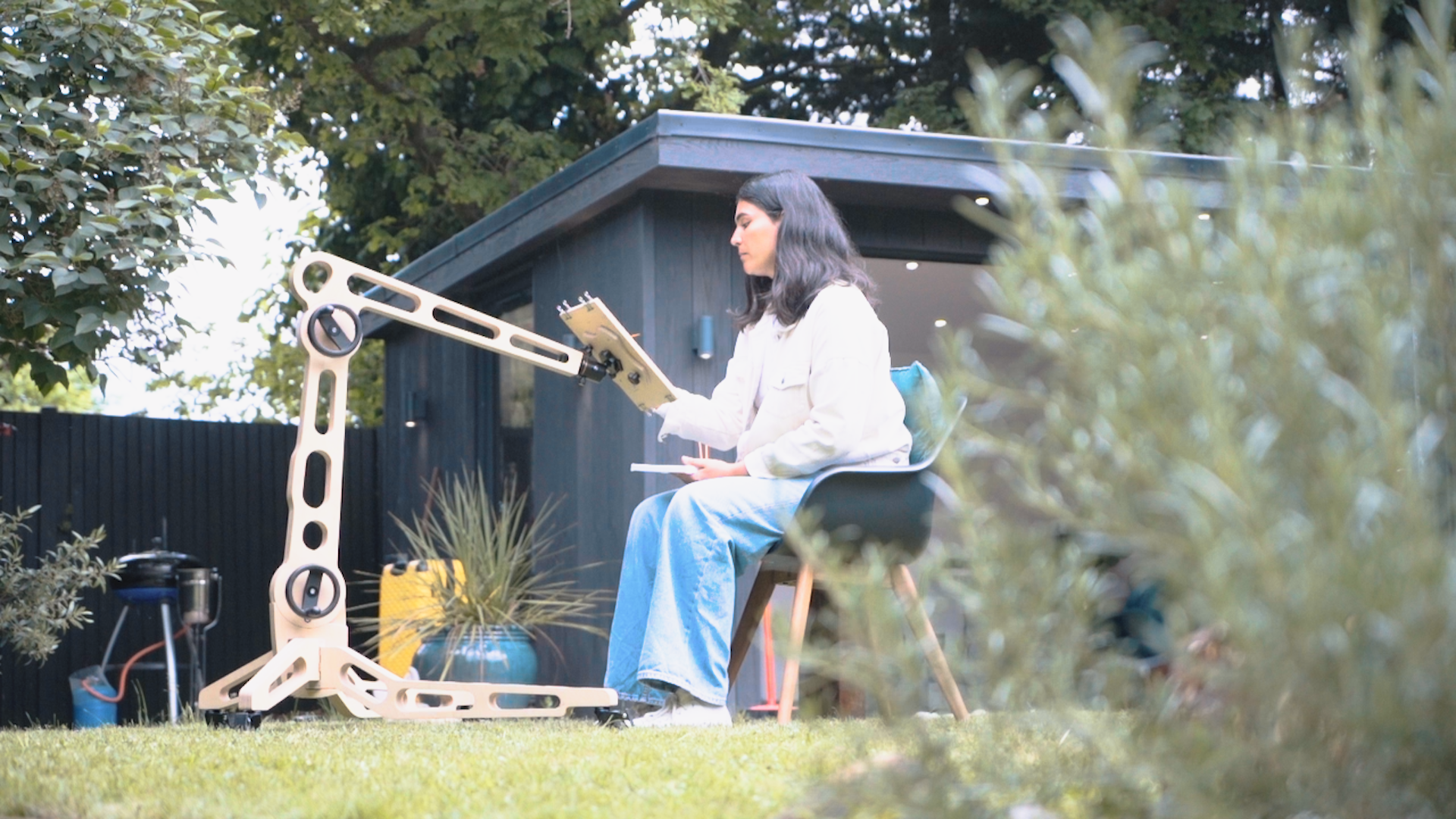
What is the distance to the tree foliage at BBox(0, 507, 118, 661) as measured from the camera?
21.6 ft

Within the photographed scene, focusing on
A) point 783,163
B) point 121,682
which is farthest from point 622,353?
point 121,682

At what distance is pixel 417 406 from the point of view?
860 centimetres

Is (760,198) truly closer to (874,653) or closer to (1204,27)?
(874,653)

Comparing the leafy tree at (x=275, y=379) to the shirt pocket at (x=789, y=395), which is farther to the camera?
the leafy tree at (x=275, y=379)

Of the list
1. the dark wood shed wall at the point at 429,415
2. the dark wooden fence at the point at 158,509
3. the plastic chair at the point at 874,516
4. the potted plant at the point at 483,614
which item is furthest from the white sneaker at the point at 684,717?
the dark wooden fence at the point at 158,509

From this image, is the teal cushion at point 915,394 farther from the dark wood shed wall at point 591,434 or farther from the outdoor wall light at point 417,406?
the outdoor wall light at point 417,406

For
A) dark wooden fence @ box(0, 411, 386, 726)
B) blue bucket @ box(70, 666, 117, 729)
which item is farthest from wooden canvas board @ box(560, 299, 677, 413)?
blue bucket @ box(70, 666, 117, 729)

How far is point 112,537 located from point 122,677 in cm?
115

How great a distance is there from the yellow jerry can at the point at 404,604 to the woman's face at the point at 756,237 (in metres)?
2.18

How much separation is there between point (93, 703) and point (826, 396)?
6.00 m

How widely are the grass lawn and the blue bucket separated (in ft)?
16.7

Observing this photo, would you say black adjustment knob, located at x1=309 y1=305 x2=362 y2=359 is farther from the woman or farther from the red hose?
the red hose

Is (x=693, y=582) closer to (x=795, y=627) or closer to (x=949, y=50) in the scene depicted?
(x=795, y=627)

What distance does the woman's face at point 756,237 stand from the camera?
3912mm
